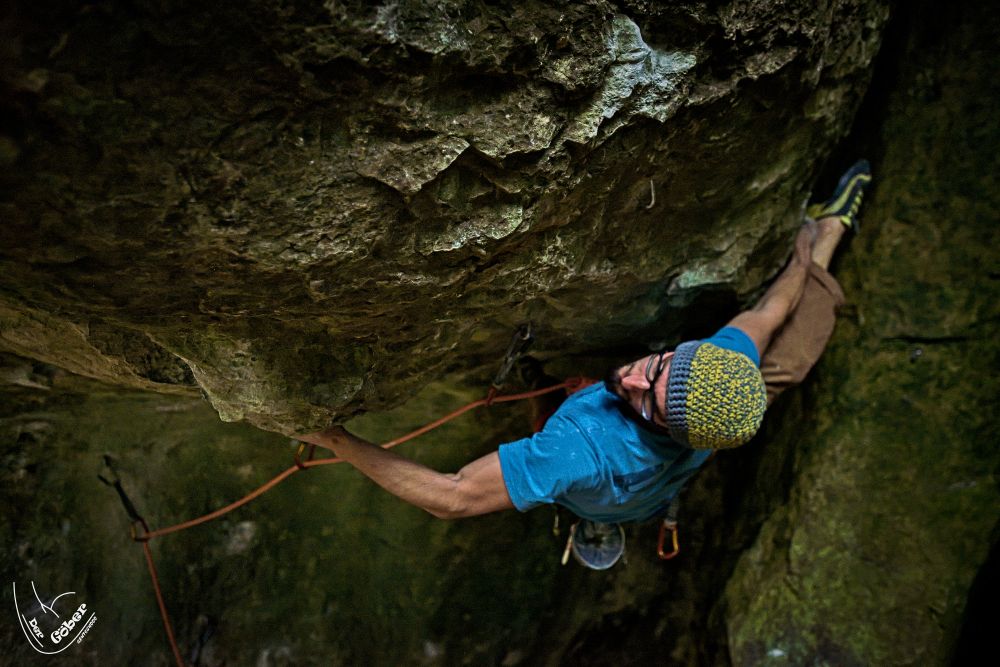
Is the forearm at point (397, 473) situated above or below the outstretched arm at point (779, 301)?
below

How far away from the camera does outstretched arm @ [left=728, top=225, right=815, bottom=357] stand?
2197mm

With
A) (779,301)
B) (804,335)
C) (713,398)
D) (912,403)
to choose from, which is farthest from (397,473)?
(912,403)

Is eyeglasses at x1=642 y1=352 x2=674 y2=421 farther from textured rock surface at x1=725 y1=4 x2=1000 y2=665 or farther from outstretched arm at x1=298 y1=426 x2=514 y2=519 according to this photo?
textured rock surface at x1=725 y1=4 x2=1000 y2=665

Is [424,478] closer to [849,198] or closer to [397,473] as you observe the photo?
[397,473]

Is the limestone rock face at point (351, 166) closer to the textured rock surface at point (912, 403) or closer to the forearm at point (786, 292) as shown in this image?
the forearm at point (786, 292)

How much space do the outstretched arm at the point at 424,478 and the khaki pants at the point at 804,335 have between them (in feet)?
3.93

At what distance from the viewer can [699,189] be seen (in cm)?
180

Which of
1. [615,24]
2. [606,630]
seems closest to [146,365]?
[615,24]

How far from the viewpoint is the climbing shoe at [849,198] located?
94.0 inches

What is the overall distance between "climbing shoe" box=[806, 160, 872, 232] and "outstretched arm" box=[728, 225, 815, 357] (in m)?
0.10

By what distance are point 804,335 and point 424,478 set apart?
1.54m

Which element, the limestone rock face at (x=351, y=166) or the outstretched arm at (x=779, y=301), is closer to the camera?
the limestone rock face at (x=351, y=166)

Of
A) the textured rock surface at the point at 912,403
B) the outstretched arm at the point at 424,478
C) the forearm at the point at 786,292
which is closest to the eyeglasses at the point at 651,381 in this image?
the outstretched arm at the point at 424,478

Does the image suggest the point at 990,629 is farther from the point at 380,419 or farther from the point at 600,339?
the point at 380,419
